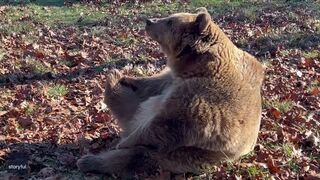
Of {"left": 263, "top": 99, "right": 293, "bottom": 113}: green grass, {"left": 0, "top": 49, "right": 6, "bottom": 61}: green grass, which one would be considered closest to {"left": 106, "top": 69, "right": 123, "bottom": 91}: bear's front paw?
{"left": 263, "top": 99, "right": 293, "bottom": 113}: green grass

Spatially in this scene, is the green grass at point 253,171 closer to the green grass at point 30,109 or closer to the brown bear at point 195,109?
the brown bear at point 195,109

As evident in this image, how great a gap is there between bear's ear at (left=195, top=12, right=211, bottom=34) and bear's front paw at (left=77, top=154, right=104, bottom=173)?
1722 millimetres

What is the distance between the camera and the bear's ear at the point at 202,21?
5.78 meters

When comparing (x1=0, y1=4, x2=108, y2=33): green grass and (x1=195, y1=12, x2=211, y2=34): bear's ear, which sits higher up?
(x1=195, y1=12, x2=211, y2=34): bear's ear

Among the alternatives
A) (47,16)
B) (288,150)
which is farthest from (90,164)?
(47,16)

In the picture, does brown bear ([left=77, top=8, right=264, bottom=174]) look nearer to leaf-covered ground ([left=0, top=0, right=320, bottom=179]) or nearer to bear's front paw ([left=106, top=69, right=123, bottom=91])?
leaf-covered ground ([left=0, top=0, right=320, bottom=179])

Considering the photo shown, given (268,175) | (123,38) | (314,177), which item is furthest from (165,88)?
(123,38)

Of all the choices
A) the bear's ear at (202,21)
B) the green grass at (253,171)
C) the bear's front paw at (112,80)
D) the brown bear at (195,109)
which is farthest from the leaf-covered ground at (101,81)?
the bear's ear at (202,21)

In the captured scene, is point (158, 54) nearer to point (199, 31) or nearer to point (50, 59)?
point (50, 59)

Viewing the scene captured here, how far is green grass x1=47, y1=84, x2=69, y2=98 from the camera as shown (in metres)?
8.81

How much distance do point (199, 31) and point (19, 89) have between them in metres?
4.37

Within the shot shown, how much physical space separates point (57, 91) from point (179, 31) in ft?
11.7

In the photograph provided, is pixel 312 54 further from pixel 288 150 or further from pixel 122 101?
pixel 122 101

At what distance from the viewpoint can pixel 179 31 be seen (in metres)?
6.01
